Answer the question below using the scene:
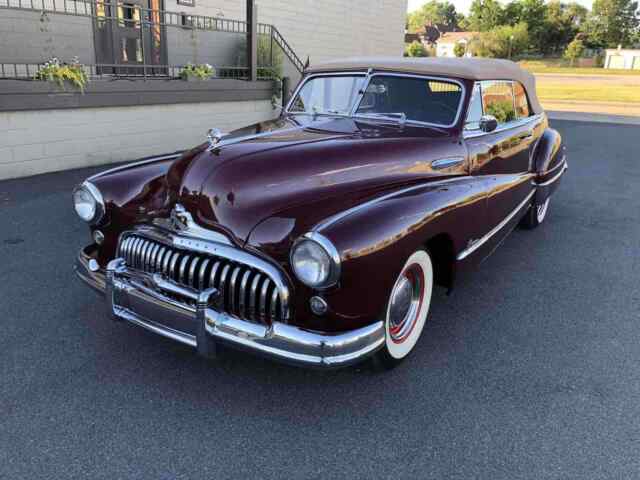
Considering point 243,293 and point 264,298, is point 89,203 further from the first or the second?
point 264,298

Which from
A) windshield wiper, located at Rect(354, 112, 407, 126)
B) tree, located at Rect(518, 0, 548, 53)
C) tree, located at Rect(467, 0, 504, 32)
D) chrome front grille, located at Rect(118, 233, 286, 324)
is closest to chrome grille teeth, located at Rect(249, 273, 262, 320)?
chrome front grille, located at Rect(118, 233, 286, 324)

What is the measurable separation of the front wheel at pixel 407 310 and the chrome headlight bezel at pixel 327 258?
1.57 ft

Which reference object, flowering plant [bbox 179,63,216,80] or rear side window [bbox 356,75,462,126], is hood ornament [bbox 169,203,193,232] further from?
flowering plant [bbox 179,63,216,80]

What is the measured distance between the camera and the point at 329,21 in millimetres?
14164

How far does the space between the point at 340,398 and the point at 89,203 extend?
182cm

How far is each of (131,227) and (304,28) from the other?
11.7 metres

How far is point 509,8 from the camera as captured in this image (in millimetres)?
78125

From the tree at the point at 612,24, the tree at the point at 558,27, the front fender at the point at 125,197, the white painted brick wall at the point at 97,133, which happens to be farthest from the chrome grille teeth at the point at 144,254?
the tree at the point at 612,24

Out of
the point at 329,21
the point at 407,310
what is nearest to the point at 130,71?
the point at 329,21

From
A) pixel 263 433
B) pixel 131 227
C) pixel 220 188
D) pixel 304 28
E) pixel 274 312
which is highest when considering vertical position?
pixel 304 28

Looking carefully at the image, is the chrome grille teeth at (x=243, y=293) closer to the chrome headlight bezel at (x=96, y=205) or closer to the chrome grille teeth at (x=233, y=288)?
the chrome grille teeth at (x=233, y=288)

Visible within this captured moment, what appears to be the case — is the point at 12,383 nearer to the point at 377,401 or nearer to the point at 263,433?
the point at 263,433

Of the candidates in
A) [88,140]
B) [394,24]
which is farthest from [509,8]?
[88,140]

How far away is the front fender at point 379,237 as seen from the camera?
2316mm
